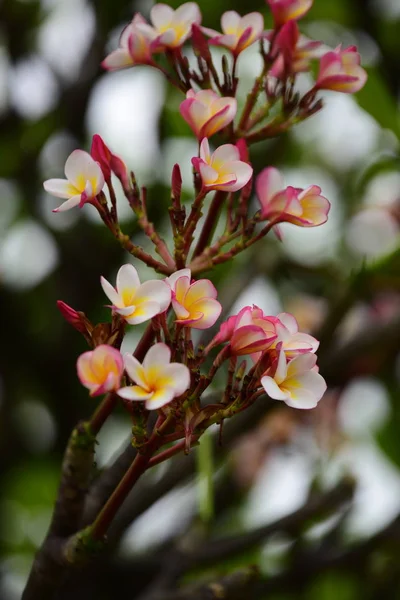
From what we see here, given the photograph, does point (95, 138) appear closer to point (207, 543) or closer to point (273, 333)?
point (273, 333)

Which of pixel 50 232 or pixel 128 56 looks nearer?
pixel 128 56

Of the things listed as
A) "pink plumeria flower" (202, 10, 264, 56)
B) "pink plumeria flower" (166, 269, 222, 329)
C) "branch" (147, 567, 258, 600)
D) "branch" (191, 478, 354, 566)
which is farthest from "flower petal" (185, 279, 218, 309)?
"branch" (191, 478, 354, 566)

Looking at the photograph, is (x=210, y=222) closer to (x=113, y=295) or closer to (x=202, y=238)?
(x=202, y=238)

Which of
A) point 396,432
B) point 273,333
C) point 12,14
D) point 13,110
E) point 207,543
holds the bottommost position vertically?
point 396,432

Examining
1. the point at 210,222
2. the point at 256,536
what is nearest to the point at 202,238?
the point at 210,222

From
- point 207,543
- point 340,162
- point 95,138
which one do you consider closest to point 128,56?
point 95,138

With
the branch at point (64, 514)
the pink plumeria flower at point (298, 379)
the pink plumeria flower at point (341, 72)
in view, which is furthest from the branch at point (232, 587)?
the pink plumeria flower at point (341, 72)
